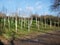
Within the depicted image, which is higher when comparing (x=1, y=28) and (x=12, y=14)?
(x=12, y=14)

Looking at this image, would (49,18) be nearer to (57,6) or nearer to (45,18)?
(45,18)

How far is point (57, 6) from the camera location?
44.1 ft

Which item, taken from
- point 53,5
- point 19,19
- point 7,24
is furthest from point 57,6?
point 19,19

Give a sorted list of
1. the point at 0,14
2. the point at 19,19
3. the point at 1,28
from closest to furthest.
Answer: the point at 1,28
the point at 0,14
the point at 19,19

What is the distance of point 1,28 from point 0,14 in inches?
400

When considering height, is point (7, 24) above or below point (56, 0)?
below

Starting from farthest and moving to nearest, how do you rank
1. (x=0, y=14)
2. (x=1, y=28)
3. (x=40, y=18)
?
(x=40, y=18) < (x=0, y=14) < (x=1, y=28)

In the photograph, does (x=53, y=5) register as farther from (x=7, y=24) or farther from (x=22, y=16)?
(x=22, y=16)

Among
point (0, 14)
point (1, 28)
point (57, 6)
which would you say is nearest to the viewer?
point (57, 6)

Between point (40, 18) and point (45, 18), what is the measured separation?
9.42ft

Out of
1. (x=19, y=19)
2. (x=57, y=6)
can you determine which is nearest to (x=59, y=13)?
(x=57, y=6)

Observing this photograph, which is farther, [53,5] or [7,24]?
[7,24]

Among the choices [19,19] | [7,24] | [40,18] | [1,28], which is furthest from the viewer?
[40,18]

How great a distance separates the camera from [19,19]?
39.0 m
